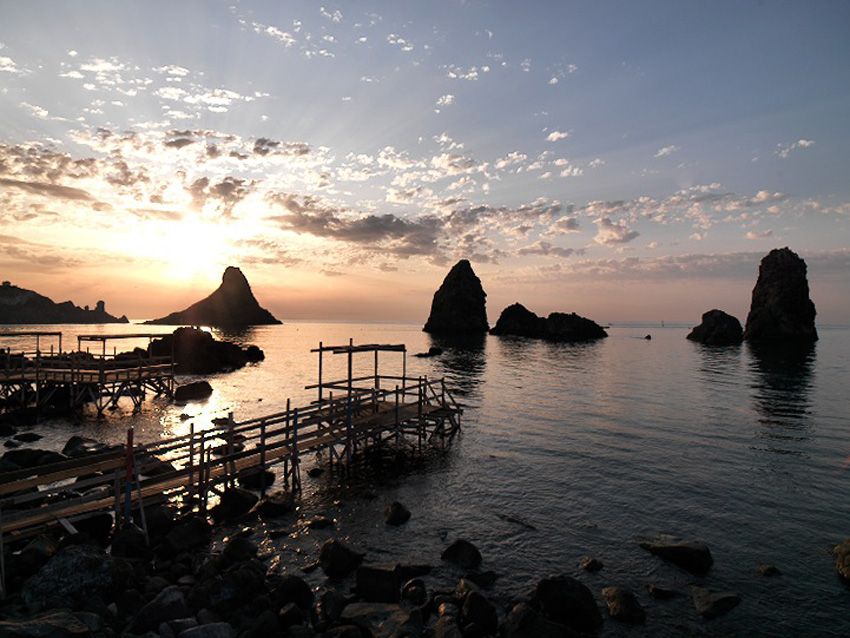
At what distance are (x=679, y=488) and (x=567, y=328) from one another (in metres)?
138

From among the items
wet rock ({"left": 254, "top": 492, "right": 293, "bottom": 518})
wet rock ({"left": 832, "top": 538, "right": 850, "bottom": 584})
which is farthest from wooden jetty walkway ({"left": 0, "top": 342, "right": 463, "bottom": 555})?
wet rock ({"left": 832, "top": 538, "right": 850, "bottom": 584})

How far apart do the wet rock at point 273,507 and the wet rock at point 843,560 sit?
16.8 m

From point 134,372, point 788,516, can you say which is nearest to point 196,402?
point 134,372

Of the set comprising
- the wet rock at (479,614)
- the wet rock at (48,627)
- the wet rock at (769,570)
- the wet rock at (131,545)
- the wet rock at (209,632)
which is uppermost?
the wet rock at (48,627)

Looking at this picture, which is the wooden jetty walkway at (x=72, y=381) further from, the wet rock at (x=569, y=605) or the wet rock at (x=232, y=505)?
the wet rock at (x=569, y=605)

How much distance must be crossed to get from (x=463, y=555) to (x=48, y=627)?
31.2 ft

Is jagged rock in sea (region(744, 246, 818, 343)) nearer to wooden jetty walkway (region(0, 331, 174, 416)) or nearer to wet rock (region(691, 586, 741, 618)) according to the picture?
wet rock (region(691, 586, 741, 618))

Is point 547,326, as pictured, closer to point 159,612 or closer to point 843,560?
point 843,560

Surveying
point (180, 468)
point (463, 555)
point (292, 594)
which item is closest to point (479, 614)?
point (463, 555)

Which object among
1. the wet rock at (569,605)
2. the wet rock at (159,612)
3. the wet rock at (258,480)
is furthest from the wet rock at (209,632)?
the wet rock at (258,480)

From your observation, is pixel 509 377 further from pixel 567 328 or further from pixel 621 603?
pixel 567 328

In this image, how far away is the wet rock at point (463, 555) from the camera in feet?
45.4

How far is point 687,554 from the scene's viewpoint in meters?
14.0

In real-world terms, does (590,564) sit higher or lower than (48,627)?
lower
